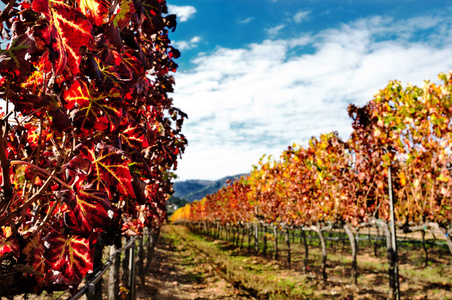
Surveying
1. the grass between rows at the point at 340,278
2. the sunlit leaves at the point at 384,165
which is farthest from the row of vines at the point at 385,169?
the grass between rows at the point at 340,278

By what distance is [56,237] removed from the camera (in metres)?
1.26

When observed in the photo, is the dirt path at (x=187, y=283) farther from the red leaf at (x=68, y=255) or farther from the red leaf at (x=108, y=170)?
the red leaf at (x=108, y=170)

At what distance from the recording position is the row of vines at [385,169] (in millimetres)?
6754

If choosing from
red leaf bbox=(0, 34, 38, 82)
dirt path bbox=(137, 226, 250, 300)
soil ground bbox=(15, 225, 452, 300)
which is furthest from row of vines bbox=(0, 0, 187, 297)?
dirt path bbox=(137, 226, 250, 300)

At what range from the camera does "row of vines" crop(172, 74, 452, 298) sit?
266 inches

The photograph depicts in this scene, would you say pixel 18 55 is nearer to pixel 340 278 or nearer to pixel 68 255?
pixel 68 255

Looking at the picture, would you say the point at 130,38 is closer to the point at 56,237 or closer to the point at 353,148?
the point at 56,237

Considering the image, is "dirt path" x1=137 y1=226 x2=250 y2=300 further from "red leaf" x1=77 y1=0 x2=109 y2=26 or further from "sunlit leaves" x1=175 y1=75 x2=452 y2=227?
"red leaf" x1=77 y1=0 x2=109 y2=26

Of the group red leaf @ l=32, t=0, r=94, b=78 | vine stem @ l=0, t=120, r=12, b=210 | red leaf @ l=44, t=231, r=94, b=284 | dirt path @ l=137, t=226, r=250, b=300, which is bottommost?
dirt path @ l=137, t=226, r=250, b=300

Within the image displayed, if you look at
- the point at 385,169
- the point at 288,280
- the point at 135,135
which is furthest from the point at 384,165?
the point at 135,135

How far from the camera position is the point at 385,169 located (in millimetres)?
8000

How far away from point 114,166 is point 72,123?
0.71 feet

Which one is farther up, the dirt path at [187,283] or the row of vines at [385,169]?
the row of vines at [385,169]

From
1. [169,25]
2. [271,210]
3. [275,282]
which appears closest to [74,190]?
[169,25]
